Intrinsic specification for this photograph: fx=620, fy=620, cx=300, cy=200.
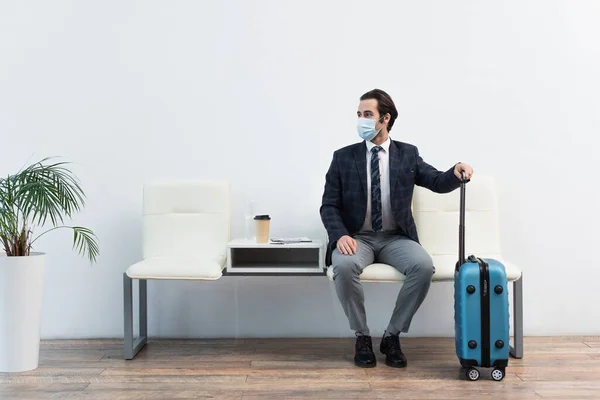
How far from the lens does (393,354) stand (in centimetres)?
282

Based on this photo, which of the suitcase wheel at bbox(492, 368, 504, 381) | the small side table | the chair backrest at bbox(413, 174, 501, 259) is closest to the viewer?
the suitcase wheel at bbox(492, 368, 504, 381)

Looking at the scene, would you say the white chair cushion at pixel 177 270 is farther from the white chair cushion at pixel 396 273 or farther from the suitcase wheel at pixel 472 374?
the suitcase wheel at pixel 472 374

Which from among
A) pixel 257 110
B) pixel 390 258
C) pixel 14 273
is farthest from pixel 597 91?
pixel 14 273

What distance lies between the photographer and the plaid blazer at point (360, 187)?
2.99m

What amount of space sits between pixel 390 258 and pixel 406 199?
1.03ft

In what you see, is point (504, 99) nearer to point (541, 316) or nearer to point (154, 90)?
point (541, 316)

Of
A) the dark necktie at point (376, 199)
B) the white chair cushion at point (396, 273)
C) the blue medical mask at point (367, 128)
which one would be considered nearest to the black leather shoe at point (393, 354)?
the white chair cushion at point (396, 273)

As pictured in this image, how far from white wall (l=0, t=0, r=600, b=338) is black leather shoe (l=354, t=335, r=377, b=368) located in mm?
578

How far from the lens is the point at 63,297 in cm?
345

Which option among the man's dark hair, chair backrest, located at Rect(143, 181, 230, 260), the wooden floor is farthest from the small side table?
the man's dark hair

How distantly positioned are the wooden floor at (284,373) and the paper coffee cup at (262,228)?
1.86ft

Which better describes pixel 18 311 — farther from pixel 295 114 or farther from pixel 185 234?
pixel 295 114

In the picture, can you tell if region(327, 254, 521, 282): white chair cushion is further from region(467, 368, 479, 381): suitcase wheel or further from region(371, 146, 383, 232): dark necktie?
region(467, 368, 479, 381): suitcase wheel

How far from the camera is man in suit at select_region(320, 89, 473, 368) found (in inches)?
112
